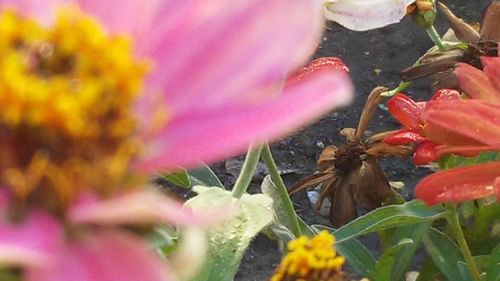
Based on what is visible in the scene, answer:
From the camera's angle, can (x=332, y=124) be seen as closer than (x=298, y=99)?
No

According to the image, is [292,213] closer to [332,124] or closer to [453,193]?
[453,193]

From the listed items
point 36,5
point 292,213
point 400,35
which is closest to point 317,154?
point 400,35

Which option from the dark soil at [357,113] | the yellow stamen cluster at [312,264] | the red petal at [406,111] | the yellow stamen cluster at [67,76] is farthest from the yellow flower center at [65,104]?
the dark soil at [357,113]

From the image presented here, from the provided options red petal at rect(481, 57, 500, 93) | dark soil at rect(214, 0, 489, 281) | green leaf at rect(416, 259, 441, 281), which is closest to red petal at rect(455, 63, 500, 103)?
red petal at rect(481, 57, 500, 93)

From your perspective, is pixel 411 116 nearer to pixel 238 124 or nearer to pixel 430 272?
pixel 430 272

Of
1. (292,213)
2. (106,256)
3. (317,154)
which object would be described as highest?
(106,256)

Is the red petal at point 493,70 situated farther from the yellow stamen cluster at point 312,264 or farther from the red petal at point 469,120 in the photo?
the yellow stamen cluster at point 312,264

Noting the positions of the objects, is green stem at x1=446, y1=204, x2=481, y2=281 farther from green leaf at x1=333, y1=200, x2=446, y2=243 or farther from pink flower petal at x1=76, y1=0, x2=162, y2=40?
pink flower petal at x1=76, y1=0, x2=162, y2=40

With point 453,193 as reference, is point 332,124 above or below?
below
